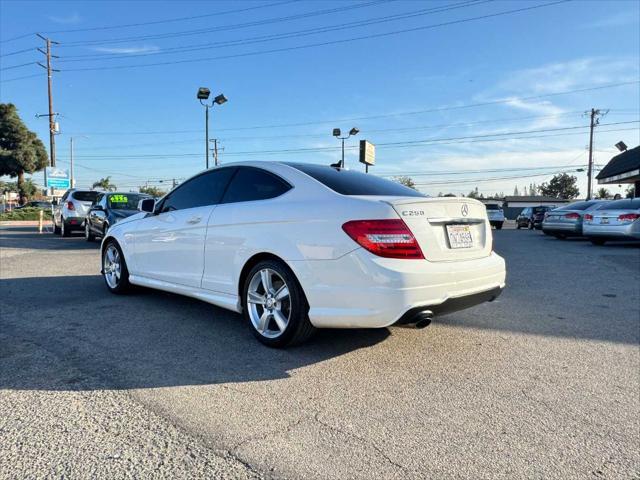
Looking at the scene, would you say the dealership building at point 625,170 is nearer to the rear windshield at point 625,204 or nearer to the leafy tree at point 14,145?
the rear windshield at point 625,204

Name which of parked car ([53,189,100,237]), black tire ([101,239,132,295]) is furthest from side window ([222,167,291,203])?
parked car ([53,189,100,237])

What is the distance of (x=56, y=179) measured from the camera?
28516 millimetres

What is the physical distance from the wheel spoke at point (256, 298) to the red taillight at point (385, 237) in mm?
1064

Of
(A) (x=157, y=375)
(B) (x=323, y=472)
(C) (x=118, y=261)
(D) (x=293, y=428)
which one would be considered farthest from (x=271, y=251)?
(C) (x=118, y=261)

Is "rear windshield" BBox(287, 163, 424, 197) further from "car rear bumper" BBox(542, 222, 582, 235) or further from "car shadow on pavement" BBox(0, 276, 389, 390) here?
"car rear bumper" BBox(542, 222, 582, 235)

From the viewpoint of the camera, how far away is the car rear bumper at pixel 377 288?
324 cm

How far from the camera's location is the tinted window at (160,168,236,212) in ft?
15.3

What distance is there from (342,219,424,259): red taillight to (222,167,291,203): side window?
0.93m

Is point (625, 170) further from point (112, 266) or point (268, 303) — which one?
point (268, 303)

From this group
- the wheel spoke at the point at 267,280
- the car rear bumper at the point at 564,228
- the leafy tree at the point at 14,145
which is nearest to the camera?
the wheel spoke at the point at 267,280

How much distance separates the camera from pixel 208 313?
16.7 feet

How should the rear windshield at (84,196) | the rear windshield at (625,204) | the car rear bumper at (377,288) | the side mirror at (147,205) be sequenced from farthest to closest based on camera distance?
the rear windshield at (84,196) < the rear windshield at (625,204) < the side mirror at (147,205) < the car rear bumper at (377,288)

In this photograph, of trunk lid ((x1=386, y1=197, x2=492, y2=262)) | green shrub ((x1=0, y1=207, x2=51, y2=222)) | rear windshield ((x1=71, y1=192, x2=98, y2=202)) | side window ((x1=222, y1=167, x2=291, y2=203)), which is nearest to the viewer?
trunk lid ((x1=386, y1=197, x2=492, y2=262))

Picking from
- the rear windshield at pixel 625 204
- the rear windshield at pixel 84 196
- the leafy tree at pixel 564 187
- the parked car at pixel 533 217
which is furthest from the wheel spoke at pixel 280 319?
the leafy tree at pixel 564 187
